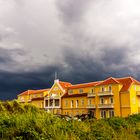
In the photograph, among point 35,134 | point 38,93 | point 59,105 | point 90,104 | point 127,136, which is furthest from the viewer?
point 38,93

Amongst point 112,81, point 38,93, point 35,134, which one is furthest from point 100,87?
point 35,134

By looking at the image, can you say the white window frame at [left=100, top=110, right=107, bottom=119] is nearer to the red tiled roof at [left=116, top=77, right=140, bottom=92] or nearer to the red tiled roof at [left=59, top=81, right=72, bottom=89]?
the red tiled roof at [left=116, top=77, right=140, bottom=92]

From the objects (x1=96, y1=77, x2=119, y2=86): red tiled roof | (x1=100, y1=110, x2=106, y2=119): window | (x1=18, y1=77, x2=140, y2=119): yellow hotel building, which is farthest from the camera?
(x1=100, y1=110, x2=106, y2=119): window

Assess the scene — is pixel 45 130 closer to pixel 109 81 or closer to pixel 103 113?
pixel 109 81

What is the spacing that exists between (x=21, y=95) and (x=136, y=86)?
4714 centimetres

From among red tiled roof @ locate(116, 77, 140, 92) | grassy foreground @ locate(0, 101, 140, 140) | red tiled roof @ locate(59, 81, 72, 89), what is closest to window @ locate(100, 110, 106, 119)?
red tiled roof @ locate(116, 77, 140, 92)

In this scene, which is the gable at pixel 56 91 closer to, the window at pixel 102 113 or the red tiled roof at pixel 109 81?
the red tiled roof at pixel 109 81

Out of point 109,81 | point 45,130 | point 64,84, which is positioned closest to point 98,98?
point 109,81

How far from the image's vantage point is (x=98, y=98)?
7075 centimetres

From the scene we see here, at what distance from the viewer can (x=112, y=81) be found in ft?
225

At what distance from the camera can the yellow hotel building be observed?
217 feet

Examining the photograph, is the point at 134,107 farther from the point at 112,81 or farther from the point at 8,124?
the point at 8,124

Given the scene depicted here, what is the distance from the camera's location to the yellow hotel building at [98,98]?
217ft

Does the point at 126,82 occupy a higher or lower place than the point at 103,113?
higher
